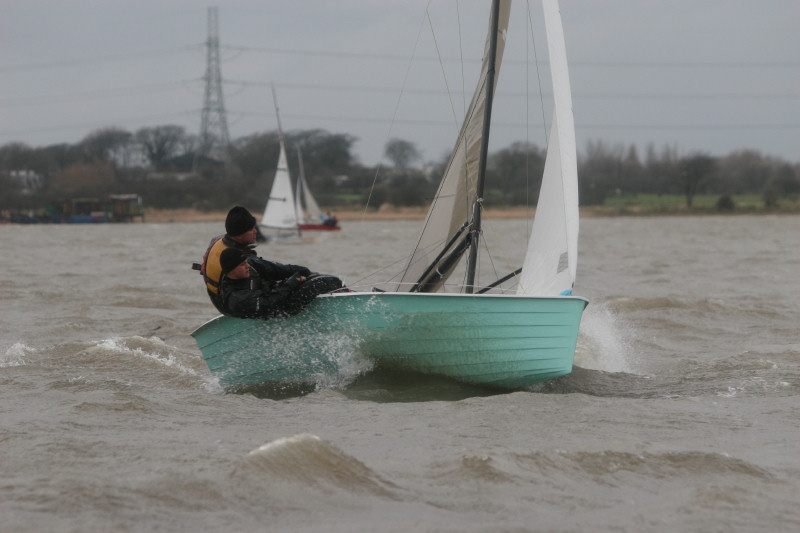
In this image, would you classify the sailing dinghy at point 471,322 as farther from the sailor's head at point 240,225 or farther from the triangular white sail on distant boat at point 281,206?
the triangular white sail on distant boat at point 281,206

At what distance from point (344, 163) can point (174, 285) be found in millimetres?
60274

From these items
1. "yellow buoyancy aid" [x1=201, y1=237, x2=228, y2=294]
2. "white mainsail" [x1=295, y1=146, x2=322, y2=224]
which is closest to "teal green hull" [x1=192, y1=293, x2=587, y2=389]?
"yellow buoyancy aid" [x1=201, y1=237, x2=228, y2=294]

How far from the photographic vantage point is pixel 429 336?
650 cm

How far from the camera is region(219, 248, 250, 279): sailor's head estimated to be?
6520 millimetres

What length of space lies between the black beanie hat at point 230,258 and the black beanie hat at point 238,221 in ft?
0.49

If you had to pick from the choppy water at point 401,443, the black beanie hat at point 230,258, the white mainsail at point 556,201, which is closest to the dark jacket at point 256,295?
the black beanie hat at point 230,258

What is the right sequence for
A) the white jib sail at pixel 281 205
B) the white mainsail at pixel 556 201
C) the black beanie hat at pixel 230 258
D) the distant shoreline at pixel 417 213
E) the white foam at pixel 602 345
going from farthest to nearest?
the distant shoreline at pixel 417 213
the white jib sail at pixel 281 205
the white foam at pixel 602 345
the white mainsail at pixel 556 201
the black beanie hat at pixel 230 258

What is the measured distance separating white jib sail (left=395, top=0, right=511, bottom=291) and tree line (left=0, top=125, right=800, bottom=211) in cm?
4564

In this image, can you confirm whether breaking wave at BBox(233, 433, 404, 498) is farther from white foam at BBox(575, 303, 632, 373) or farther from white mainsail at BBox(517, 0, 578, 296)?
white foam at BBox(575, 303, 632, 373)

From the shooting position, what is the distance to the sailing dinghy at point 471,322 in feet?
21.0

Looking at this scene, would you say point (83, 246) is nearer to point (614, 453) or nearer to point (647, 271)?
point (647, 271)

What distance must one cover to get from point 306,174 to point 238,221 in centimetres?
6824

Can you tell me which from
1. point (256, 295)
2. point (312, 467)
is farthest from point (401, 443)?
point (256, 295)

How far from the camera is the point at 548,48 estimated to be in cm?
704
